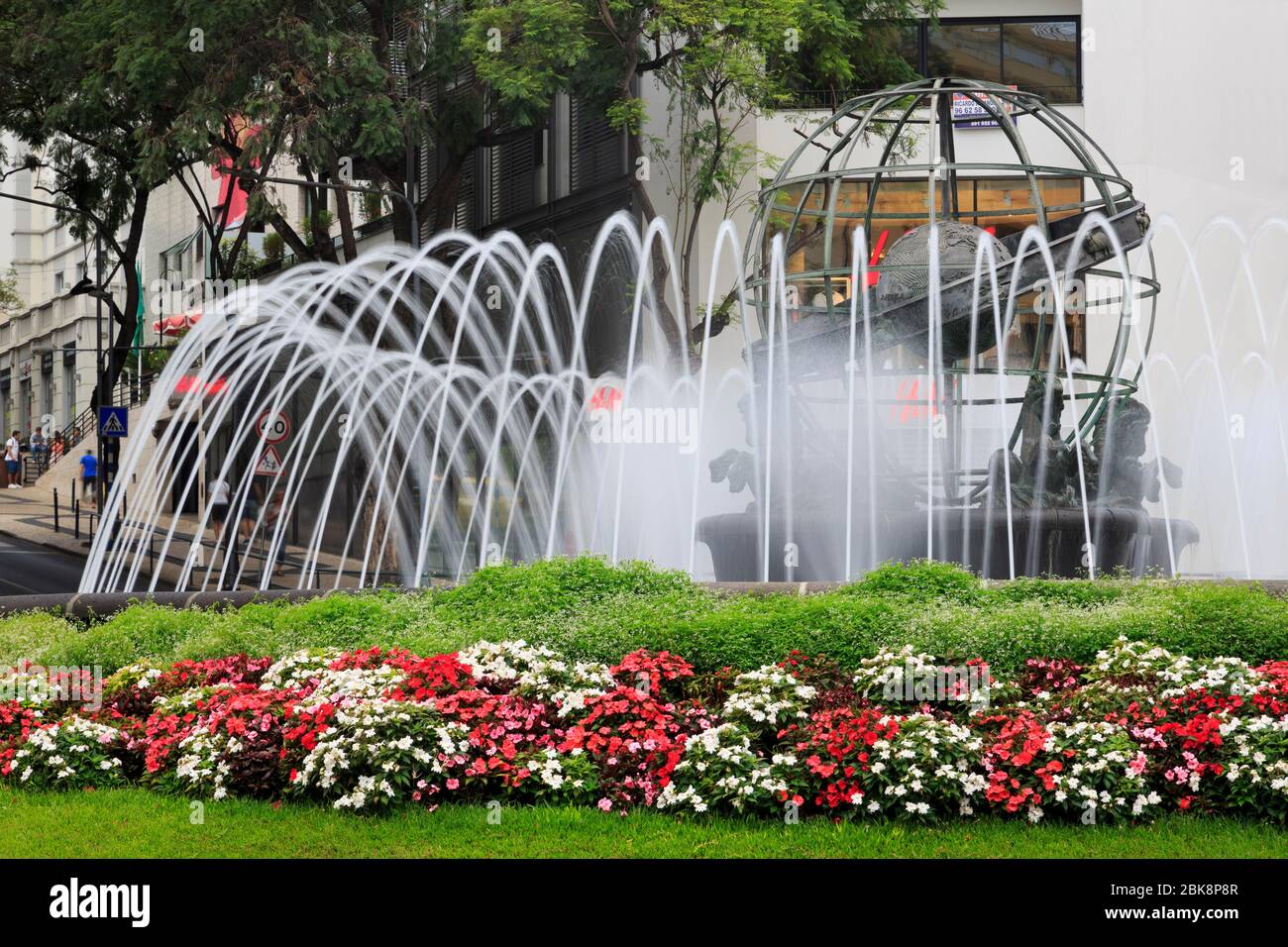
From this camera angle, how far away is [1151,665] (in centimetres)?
879

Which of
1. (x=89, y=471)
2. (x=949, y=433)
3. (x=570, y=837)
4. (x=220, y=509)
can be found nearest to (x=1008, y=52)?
(x=949, y=433)

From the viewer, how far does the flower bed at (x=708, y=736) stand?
761 cm

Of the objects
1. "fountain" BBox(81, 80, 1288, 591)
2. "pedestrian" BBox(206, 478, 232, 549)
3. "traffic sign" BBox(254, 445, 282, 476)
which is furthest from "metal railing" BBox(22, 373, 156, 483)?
"traffic sign" BBox(254, 445, 282, 476)

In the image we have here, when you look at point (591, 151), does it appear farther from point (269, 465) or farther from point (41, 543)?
point (41, 543)

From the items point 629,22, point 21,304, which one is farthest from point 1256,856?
point 21,304

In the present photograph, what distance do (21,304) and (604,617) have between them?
68.7 meters

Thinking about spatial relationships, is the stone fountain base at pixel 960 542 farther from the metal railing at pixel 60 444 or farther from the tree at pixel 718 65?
the metal railing at pixel 60 444

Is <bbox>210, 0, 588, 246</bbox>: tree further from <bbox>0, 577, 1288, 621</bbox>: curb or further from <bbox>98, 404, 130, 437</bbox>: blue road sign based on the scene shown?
<bbox>0, 577, 1288, 621</bbox>: curb

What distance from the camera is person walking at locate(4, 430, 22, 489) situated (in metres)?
59.8

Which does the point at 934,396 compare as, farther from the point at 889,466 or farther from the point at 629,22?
the point at 629,22

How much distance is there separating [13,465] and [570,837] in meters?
56.9

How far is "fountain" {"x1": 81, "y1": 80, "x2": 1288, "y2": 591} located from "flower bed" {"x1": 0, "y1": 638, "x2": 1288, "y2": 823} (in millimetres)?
5738

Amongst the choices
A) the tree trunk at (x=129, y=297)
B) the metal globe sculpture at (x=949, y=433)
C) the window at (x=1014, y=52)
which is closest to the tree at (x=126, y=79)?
the tree trunk at (x=129, y=297)

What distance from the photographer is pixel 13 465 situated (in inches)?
2357
